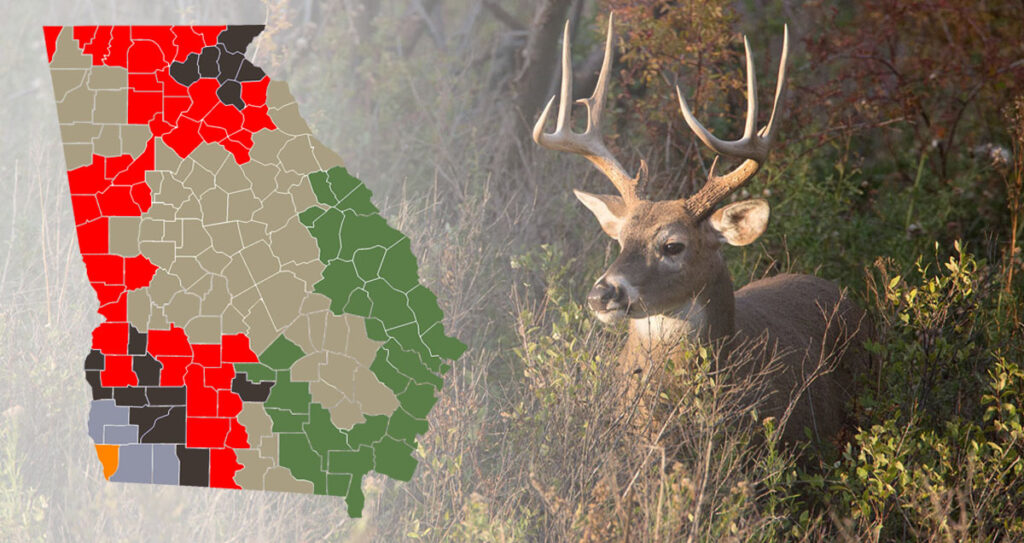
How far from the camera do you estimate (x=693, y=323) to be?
5234mm

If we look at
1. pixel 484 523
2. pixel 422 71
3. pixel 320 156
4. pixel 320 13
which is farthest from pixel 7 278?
pixel 320 13

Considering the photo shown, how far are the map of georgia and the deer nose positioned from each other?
27.8 inches

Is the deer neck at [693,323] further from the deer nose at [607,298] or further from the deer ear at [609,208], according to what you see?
the deer ear at [609,208]

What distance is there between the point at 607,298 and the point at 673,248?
1.67 feet

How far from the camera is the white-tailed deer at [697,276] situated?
5141 millimetres

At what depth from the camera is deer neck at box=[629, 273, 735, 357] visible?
5.22 meters

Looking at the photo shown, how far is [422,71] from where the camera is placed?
31.8ft

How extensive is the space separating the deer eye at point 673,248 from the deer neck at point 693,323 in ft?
0.67

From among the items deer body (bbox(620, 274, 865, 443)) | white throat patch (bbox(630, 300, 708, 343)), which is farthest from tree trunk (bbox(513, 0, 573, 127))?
white throat patch (bbox(630, 300, 708, 343))

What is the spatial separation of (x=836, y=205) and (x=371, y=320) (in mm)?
4137

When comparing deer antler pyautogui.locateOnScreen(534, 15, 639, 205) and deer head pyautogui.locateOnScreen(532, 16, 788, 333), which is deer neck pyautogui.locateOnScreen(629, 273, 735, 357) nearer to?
deer head pyautogui.locateOnScreen(532, 16, 788, 333)

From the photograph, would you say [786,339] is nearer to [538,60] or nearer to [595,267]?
[595,267]

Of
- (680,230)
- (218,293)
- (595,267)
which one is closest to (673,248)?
(680,230)

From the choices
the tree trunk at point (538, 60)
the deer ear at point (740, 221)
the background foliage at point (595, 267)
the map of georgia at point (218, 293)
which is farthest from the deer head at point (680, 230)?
the tree trunk at point (538, 60)
